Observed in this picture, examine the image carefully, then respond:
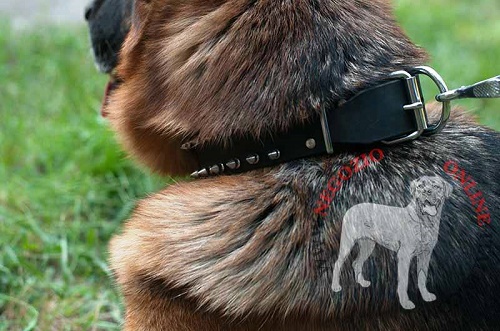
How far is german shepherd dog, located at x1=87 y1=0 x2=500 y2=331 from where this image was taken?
1.57 metres

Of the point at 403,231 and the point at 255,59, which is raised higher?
the point at 255,59

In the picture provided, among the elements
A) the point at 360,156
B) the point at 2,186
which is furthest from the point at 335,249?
the point at 2,186

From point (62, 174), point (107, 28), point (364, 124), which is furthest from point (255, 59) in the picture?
point (62, 174)

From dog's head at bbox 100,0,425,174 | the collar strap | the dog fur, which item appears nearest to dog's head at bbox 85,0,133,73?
dog's head at bbox 100,0,425,174

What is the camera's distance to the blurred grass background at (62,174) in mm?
2699

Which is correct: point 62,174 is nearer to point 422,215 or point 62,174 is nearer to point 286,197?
point 286,197

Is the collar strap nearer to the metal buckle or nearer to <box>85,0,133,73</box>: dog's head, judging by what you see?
the metal buckle

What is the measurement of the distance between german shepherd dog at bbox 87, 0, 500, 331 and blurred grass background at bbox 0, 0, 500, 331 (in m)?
0.37

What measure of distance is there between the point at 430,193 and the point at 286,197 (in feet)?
1.15

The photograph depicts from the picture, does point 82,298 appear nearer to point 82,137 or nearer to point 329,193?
point 82,137

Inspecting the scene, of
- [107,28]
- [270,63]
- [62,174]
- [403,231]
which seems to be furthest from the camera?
[62,174]

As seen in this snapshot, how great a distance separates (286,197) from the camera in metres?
1.66

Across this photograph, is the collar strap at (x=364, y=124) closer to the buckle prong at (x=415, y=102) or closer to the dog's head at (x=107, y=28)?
the buckle prong at (x=415, y=102)

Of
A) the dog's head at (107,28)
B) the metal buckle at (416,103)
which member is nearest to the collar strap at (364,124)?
the metal buckle at (416,103)
